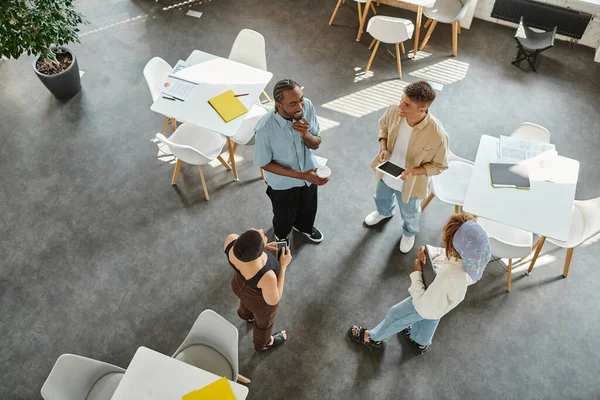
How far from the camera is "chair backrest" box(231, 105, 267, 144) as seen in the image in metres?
4.58

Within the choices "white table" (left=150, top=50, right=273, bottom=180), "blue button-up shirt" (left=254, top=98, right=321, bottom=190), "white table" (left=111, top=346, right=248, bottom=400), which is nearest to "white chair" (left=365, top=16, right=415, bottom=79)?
"white table" (left=150, top=50, right=273, bottom=180)

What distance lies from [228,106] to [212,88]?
0.31m

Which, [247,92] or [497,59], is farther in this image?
[497,59]

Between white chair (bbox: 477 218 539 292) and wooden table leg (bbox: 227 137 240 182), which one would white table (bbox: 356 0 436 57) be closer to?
wooden table leg (bbox: 227 137 240 182)

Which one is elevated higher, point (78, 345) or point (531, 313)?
point (531, 313)

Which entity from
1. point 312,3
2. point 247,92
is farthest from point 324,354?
point 312,3

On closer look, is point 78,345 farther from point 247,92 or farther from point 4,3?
point 4,3

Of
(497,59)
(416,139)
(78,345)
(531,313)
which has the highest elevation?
(416,139)

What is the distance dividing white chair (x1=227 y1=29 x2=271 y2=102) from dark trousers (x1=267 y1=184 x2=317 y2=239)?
166 centimetres

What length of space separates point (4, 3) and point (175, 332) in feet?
10.9

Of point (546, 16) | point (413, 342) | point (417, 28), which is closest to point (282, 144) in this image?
point (413, 342)

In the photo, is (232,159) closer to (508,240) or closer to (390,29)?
(390,29)

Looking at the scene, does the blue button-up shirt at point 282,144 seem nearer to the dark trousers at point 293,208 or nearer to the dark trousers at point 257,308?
the dark trousers at point 293,208

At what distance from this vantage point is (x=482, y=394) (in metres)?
3.69
